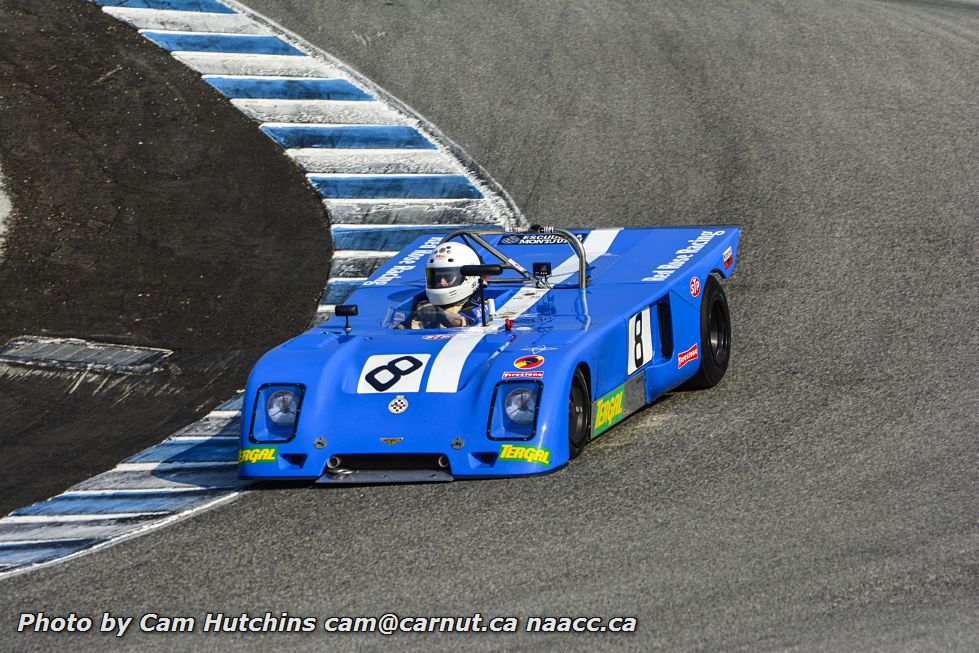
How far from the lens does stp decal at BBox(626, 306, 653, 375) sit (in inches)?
305

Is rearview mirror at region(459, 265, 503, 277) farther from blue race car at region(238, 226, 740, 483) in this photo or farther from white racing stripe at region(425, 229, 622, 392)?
white racing stripe at region(425, 229, 622, 392)

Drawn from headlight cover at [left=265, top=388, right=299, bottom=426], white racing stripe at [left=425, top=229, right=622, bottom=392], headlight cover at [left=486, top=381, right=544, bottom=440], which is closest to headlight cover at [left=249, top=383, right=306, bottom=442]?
headlight cover at [left=265, top=388, right=299, bottom=426]

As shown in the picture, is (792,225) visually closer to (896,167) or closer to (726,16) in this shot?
(896,167)

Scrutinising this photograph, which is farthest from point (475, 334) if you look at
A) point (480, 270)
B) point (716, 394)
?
point (716, 394)

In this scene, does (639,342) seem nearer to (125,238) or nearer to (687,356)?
(687,356)

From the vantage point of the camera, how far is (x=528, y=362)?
6941 mm

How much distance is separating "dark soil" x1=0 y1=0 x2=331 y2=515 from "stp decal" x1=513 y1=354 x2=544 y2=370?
2.80 metres

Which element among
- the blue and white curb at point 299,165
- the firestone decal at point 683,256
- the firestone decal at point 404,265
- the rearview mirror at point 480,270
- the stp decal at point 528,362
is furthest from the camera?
the firestone decal at point 404,265

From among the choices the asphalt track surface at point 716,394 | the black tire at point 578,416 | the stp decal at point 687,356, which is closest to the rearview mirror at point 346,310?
the asphalt track surface at point 716,394

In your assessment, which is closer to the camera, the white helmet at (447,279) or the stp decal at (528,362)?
the stp decal at (528,362)

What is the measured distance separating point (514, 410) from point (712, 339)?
242 centimetres

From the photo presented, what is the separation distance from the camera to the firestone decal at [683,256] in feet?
27.7

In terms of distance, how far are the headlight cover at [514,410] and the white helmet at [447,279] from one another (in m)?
1.14

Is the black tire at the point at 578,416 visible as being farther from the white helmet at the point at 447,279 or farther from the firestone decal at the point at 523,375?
the white helmet at the point at 447,279
